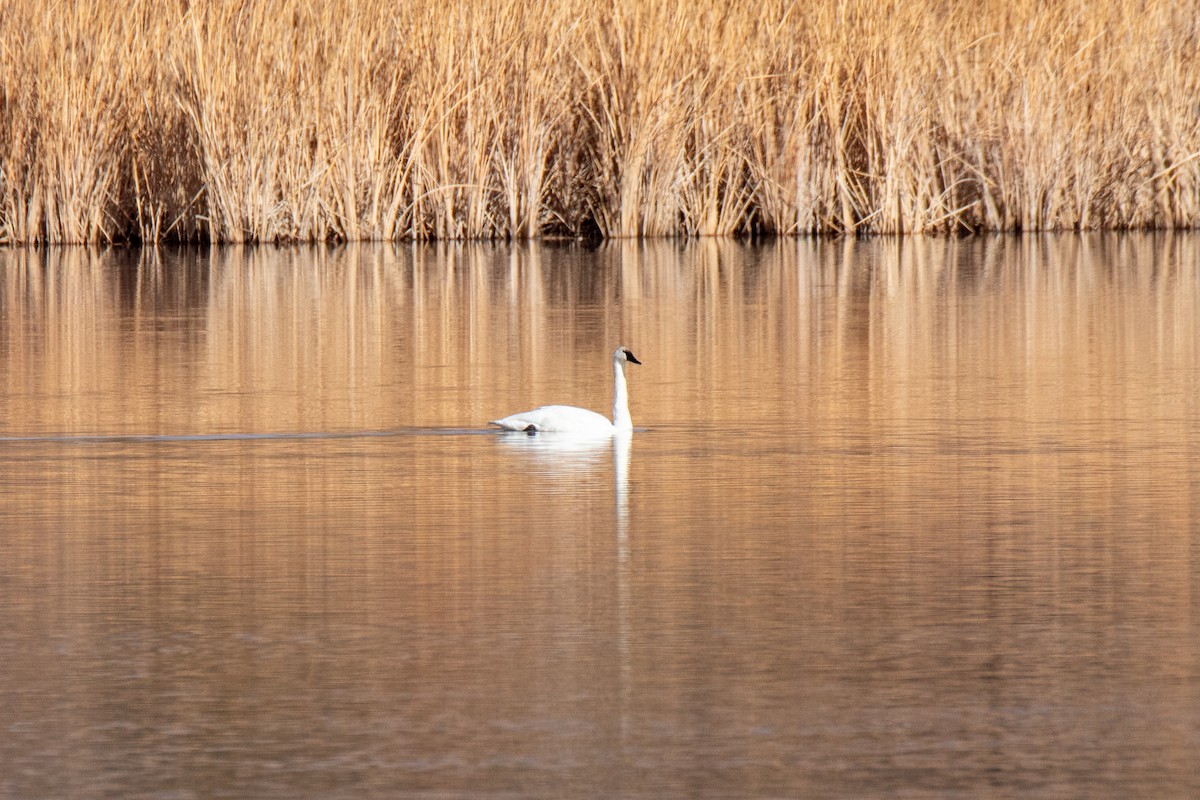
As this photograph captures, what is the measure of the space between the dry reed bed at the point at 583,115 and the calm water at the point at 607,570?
25.5 feet

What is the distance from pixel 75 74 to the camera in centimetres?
1831

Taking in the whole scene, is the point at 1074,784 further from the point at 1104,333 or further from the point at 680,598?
the point at 1104,333

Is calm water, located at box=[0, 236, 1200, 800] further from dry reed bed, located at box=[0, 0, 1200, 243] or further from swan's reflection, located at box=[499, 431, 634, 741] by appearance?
dry reed bed, located at box=[0, 0, 1200, 243]

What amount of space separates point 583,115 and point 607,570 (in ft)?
47.1

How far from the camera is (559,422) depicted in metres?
7.66

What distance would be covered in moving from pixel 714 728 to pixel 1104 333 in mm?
7383

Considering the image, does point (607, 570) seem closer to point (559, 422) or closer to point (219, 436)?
point (559, 422)

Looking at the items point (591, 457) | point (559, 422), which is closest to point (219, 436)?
point (559, 422)

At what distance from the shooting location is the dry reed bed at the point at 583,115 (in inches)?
723

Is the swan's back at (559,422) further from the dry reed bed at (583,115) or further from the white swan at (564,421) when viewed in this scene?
the dry reed bed at (583,115)

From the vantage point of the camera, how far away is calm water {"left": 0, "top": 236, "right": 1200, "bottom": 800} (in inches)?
145

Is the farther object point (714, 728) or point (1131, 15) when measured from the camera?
point (1131, 15)

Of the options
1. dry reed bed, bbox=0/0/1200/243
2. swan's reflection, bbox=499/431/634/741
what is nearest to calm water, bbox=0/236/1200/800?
A: swan's reflection, bbox=499/431/634/741

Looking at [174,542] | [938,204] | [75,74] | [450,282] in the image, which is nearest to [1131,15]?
[938,204]
